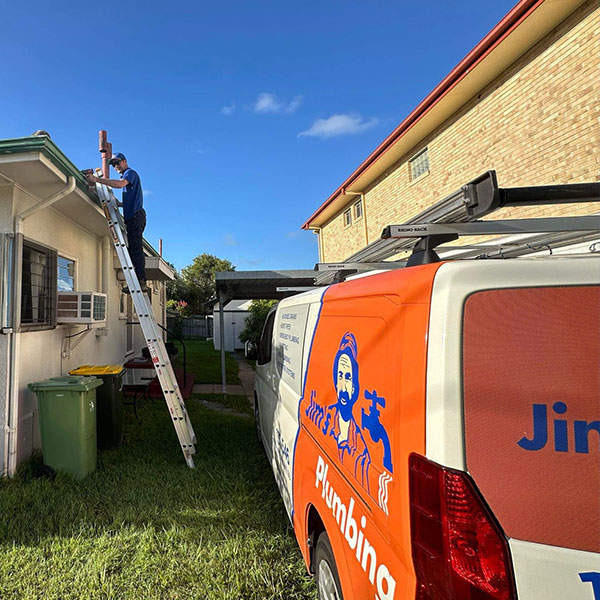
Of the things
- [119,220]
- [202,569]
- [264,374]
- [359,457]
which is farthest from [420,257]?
[119,220]

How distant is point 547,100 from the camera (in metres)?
5.71

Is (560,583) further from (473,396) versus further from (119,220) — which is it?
(119,220)

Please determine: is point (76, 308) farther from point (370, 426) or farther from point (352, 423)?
point (370, 426)

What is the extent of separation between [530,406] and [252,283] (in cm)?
853

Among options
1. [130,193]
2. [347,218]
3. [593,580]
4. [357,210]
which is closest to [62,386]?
[130,193]

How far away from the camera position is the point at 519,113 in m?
6.23

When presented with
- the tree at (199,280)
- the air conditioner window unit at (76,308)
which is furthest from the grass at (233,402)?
the tree at (199,280)

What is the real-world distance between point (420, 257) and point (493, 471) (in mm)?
994

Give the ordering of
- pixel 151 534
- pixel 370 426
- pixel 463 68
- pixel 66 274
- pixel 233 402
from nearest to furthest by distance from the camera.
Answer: pixel 370 426
pixel 151 534
pixel 66 274
pixel 463 68
pixel 233 402

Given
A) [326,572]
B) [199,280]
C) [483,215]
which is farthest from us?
[199,280]

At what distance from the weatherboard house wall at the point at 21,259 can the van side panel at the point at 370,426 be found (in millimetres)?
3677

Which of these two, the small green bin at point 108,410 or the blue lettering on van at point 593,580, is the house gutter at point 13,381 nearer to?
the small green bin at point 108,410

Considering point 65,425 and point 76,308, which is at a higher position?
point 76,308

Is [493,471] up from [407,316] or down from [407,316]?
down
